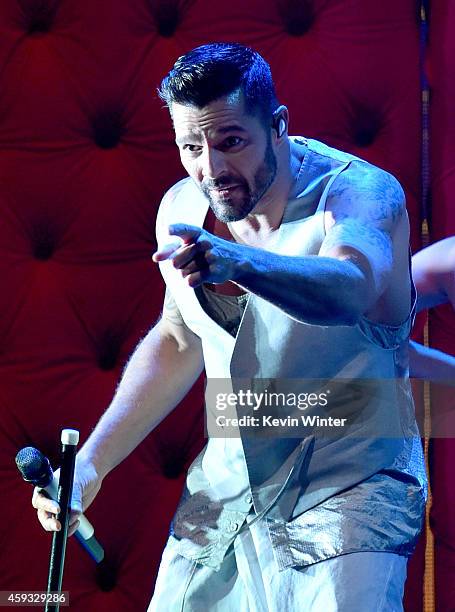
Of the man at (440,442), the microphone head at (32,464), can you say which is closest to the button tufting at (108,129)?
the man at (440,442)

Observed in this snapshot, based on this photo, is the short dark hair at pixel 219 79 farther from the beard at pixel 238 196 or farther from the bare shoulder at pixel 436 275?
the bare shoulder at pixel 436 275

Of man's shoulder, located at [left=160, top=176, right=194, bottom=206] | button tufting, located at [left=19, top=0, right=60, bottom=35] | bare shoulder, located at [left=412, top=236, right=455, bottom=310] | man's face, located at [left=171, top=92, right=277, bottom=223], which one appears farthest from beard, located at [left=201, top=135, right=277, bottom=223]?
button tufting, located at [left=19, top=0, right=60, bottom=35]

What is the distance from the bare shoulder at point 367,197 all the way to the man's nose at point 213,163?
0.09 m

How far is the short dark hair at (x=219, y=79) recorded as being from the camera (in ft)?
2.90

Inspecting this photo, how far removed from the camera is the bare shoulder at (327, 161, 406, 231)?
86cm

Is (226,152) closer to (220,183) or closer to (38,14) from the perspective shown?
(220,183)

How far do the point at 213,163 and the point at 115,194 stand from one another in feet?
0.84

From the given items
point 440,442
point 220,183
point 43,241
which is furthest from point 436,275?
point 43,241

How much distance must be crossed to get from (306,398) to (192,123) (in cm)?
24

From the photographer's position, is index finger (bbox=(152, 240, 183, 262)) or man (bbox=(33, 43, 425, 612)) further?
man (bbox=(33, 43, 425, 612))

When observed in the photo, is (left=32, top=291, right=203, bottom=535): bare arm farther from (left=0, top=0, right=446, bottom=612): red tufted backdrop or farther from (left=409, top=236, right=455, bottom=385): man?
(left=409, top=236, right=455, bottom=385): man

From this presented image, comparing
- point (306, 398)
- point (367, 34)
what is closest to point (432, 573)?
point (306, 398)

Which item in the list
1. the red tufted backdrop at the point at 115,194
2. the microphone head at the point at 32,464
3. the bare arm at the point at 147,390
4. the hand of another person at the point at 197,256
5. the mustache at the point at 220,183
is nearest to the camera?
the hand of another person at the point at 197,256

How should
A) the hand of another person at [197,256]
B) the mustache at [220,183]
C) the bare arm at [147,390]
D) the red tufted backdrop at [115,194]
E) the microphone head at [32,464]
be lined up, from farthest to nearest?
the red tufted backdrop at [115,194], the bare arm at [147,390], the mustache at [220,183], the microphone head at [32,464], the hand of another person at [197,256]
